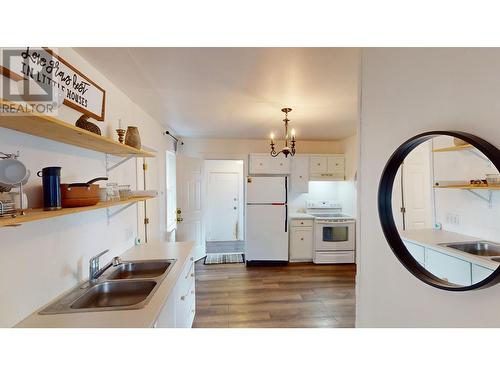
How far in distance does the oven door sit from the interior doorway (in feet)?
7.95

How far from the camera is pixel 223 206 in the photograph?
6.00m

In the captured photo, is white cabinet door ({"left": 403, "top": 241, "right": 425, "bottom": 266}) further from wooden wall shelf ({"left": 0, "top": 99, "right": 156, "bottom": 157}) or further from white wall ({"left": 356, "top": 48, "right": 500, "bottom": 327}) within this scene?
wooden wall shelf ({"left": 0, "top": 99, "right": 156, "bottom": 157})

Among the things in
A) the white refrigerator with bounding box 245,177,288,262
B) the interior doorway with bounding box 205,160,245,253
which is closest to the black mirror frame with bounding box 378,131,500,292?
the white refrigerator with bounding box 245,177,288,262

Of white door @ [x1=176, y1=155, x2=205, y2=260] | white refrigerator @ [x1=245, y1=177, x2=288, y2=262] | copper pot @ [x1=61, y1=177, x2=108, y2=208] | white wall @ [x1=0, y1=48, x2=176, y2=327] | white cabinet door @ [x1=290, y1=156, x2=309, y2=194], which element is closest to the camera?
white wall @ [x1=0, y1=48, x2=176, y2=327]

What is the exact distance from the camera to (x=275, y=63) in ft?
5.30

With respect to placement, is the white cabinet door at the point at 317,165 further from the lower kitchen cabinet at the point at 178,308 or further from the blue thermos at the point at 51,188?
the blue thermos at the point at 51,188

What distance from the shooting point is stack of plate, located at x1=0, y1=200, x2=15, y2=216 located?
816 mm

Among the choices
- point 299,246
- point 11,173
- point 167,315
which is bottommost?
point 299,246

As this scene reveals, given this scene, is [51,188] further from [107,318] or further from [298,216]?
[298,216]

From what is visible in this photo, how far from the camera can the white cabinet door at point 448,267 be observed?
0.69 metres

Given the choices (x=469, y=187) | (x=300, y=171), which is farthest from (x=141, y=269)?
(x=300, y=171)

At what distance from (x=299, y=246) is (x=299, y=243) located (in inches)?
2.3

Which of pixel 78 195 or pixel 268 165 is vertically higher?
pixel 268 165

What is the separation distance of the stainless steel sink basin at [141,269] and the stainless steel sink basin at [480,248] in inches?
74.4
